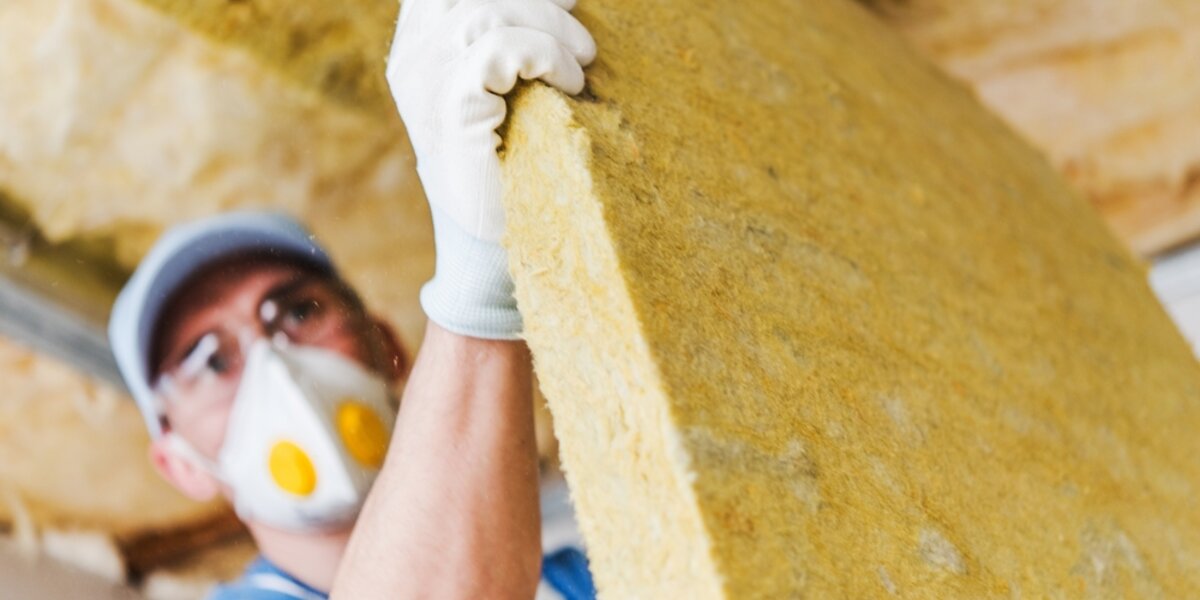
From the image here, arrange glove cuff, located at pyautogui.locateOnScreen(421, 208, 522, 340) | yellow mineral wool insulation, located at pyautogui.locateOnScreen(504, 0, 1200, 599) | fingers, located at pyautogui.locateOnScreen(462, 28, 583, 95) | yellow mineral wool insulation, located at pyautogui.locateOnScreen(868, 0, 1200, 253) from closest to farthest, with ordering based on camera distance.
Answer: yellow mineral wool insulation, located at pyautogui.locateOnScreen(504, 0, 1200, 599), fingers, located at pyautogui.locateOnScreen(462, 28, 583, 95), glove cuff, located at pyautogui.locateOnScreen(421, 208, 522, 340), yellow mineral wool insulation, located at pyautogui.locateOnScreen(868, 0, 1200, 253)

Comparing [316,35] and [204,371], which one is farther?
[316,35]

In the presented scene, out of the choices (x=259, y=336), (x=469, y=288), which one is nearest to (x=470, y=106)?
(x=469, y=288)

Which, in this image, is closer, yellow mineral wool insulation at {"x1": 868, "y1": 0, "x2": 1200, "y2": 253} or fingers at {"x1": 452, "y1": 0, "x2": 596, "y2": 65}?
fingers at {"x1": 452, "y1": 0, "x2": 596, "y2": 65}

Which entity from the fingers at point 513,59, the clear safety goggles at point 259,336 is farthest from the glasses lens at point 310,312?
the fingers at point 513,59

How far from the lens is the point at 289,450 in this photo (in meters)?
0.77

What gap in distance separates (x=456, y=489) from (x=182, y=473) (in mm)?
245

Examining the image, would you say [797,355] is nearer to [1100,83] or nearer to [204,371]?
[204,371]

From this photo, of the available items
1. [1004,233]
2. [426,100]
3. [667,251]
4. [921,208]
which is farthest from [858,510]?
[1004,233]

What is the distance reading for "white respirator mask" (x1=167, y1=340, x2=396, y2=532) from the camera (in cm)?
77

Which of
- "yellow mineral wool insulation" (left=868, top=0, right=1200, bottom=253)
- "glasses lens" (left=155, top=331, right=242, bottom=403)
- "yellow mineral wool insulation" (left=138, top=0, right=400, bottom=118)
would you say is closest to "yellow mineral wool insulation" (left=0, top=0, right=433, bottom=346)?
"yellow mineral wool insulation" (left=138, top=0, right=400, bottom=118)

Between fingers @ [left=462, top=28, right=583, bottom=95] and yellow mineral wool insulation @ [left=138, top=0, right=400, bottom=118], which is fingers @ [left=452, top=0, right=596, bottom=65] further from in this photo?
yellow mineral wool insulation @ [left=138, top=0, right=400, bottom=118]

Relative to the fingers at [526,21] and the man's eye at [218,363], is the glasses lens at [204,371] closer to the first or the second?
the man's eye at [218,363]

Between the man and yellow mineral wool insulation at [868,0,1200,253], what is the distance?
184 centimetres

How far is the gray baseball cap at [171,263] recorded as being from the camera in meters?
0.77
